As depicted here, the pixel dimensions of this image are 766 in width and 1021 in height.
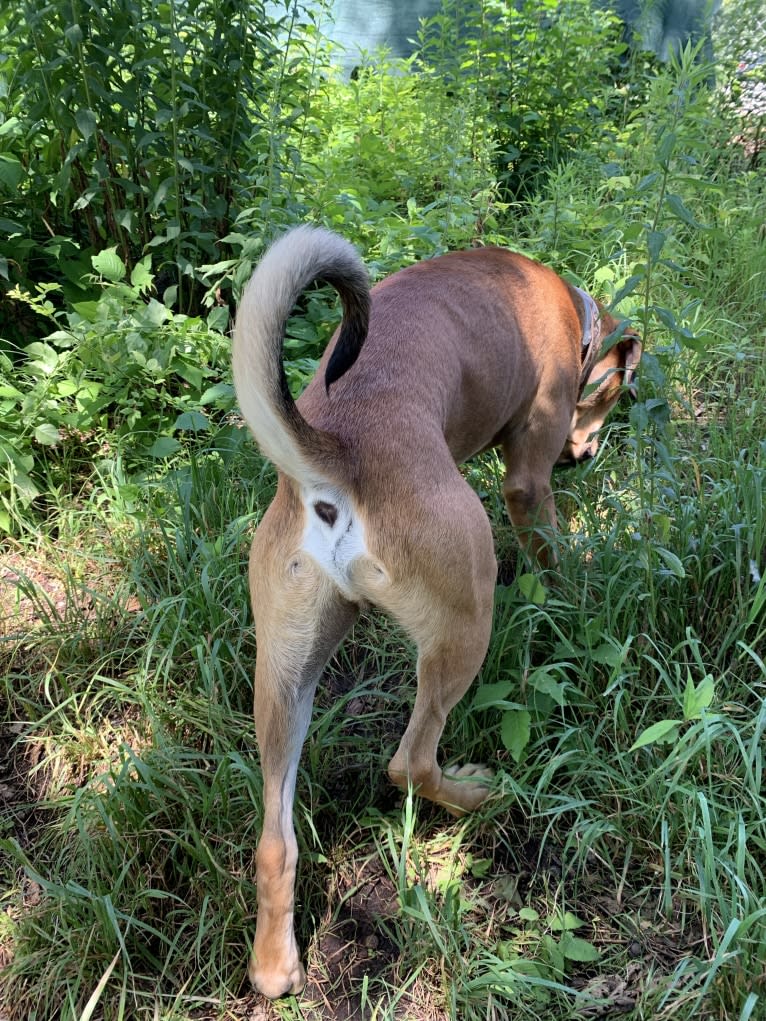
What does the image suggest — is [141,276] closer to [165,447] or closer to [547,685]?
[165,447]

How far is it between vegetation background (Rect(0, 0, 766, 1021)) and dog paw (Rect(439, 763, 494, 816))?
5 centimetres

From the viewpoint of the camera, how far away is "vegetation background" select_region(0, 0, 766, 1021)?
74.4 inches

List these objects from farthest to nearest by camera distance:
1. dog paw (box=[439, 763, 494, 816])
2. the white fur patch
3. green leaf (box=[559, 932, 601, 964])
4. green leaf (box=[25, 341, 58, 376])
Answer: green leaf (box=[25, 341, 58, 376]) < dog paw (box=[439, 763, 494, 816]) < green leaf (box=[559, 932, 601, 964]) < the white fur patch

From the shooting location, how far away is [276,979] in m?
1.82

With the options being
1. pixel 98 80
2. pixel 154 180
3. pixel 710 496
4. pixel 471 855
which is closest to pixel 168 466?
pixel 154 180

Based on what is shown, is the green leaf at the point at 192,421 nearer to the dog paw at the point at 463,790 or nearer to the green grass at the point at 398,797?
the green grass at the point at 398,797

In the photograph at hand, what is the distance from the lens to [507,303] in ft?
8.66

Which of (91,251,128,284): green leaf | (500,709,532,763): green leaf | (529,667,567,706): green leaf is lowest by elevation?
(500,709,532,763): green leaf

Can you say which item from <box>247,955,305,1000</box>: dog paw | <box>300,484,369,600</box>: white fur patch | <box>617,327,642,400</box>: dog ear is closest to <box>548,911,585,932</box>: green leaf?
<box>247,955,305,1000</box>: dog paw

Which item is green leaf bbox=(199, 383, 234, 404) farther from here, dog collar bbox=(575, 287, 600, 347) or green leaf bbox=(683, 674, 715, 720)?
green leaf bbox=(683, 674, 715, 720)

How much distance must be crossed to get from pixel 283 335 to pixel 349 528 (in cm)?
44

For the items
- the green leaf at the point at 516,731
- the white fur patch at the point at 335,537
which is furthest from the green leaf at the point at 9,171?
the green leaf at the point at 516,731

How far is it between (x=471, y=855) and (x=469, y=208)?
3.14 metres

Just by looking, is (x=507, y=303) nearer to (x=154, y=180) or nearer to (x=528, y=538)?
(x=528, y=538)
